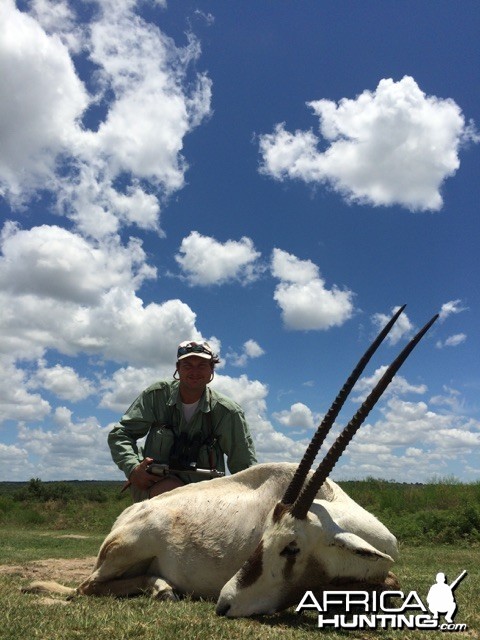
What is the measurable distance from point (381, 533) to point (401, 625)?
76 cm

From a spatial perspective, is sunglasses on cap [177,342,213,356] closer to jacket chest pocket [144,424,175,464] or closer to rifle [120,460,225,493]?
jacket chest pocket [144,424,175,464]

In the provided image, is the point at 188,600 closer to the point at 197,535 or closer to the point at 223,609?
the point at 197,535

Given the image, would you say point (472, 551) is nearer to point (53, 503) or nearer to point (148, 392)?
point (148, 392)

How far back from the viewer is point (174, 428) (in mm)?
7496

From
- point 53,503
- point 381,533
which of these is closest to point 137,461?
point 381,533

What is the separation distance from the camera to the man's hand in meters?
6.91

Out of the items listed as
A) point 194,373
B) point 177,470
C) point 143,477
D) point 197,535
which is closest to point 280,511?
point 197,535

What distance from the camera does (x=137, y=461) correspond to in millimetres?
7355

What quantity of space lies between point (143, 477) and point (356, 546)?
341 cm

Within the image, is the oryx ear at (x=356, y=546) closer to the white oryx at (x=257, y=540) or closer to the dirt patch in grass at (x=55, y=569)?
the white oryx at (x=257, y=540)

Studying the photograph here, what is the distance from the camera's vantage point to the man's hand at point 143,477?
691 cm

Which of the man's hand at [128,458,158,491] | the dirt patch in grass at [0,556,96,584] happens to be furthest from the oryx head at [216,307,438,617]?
the dirt patch in grass at [0,556,96,584]

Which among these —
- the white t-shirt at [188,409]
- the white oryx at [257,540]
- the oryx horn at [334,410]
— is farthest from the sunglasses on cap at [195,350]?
the oryx horn at [334,410]

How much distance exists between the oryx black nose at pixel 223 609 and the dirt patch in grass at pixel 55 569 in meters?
3.60
